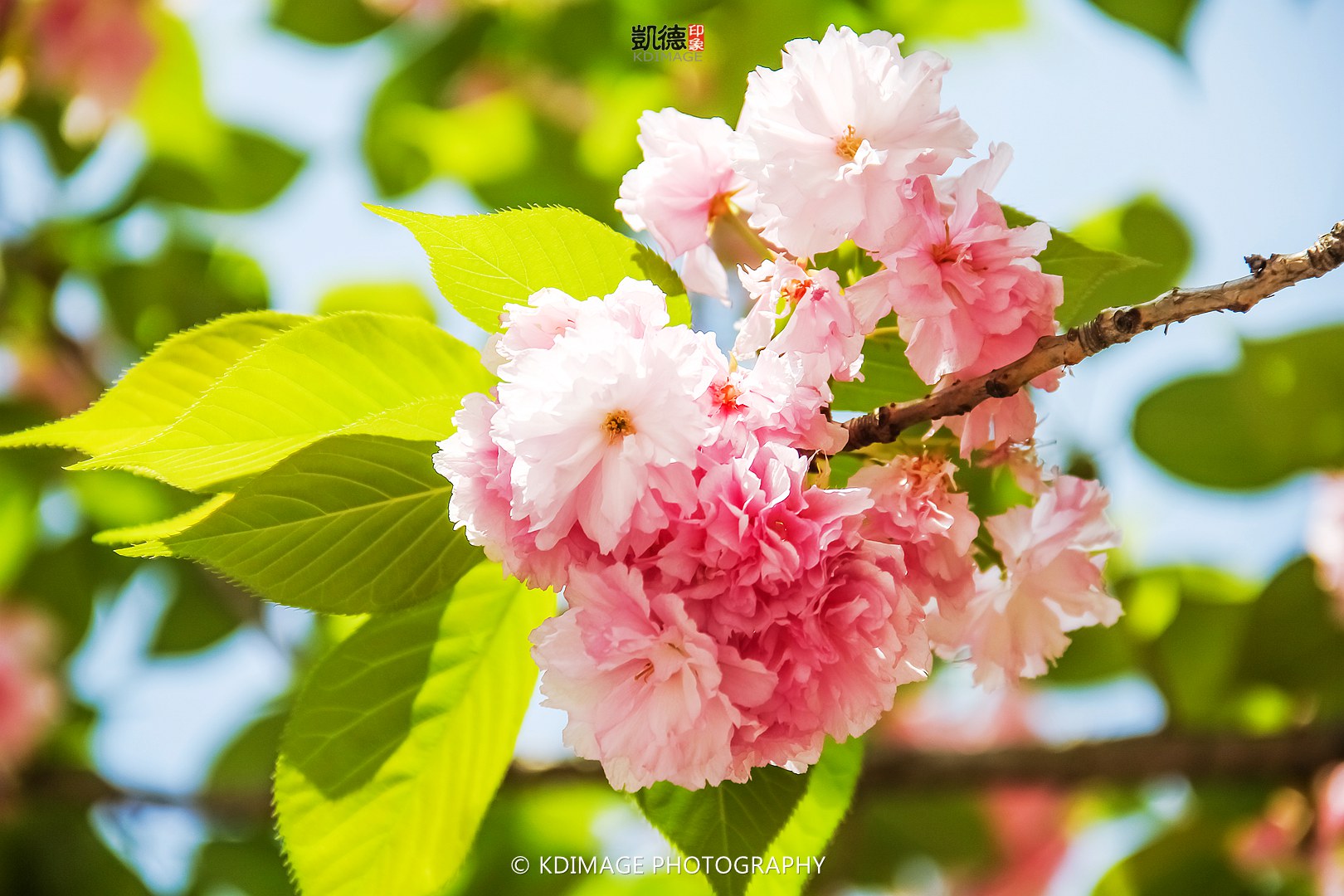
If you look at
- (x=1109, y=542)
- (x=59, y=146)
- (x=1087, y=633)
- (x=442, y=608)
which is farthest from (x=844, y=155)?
(x=59, y=146)

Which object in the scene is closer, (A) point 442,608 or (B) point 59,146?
(A) point 442,608

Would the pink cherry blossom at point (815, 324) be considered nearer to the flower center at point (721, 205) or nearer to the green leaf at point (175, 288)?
the flower center at point (721, 205)

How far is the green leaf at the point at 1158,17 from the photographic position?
3.33ft

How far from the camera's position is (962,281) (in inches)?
17.4

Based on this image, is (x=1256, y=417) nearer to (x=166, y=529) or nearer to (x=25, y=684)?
(x=166, y=529)

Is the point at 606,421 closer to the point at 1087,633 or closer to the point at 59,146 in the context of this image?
the point at 1087,633

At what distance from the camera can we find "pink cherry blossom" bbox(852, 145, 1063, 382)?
17.4 inches

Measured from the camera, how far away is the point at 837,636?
0.45 metres

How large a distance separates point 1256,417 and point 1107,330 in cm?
91

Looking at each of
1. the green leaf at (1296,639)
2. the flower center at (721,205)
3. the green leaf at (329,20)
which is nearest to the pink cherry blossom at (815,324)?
the flower center at (721,205)

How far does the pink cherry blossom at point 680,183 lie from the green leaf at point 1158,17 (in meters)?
0.69

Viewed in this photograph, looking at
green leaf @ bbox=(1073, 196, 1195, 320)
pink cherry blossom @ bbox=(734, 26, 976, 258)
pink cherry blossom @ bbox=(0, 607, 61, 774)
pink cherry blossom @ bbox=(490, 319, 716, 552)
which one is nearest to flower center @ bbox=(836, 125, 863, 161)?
pink cherry blossom @ bbox=(734, 26, 976, 258)

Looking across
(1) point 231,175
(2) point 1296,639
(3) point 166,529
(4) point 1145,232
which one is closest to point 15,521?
(1) point 231,175

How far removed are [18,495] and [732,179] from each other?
147cm
